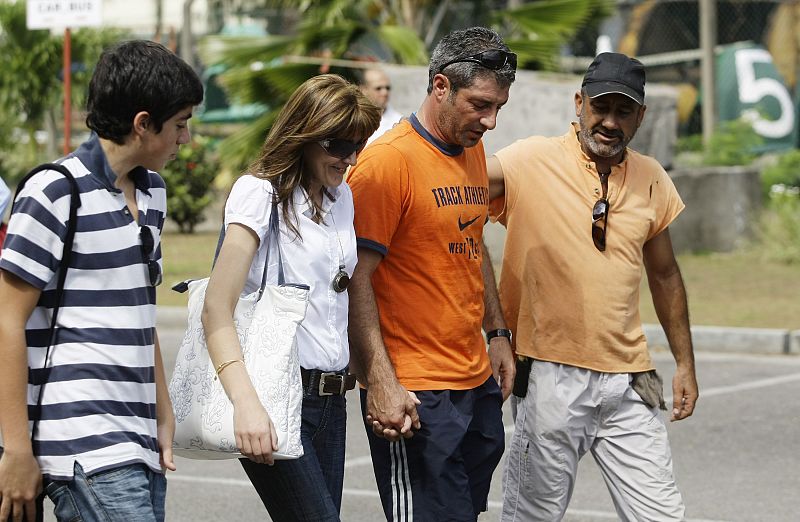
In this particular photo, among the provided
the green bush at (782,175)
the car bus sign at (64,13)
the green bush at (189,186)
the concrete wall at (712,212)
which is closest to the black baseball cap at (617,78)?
the car bus sign at (64,13)

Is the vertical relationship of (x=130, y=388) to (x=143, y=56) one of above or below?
below

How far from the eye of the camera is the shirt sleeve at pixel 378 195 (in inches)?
152

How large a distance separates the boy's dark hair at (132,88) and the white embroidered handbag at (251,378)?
53 centimetres

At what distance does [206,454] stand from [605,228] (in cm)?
162

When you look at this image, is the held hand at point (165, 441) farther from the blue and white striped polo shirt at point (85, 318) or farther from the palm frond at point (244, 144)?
the palm frond at point (244, 144)

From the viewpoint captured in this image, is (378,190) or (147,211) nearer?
(147,211)

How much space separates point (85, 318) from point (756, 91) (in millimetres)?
19161

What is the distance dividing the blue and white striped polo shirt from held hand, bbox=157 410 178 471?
0.45ft

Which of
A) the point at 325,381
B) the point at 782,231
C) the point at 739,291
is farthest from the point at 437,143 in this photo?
the point at 782,231

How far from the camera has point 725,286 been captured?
13.2 meters

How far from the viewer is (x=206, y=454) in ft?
11.0

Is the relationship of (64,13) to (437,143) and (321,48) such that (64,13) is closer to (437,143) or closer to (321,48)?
(321,48)

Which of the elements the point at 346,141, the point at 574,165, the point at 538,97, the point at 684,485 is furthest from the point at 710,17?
the point at 346,141

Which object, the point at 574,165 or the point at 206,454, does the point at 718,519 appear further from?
the point at 206,454
